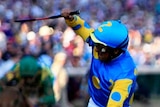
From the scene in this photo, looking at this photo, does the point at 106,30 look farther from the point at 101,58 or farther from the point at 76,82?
the point at 76,82

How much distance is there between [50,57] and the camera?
8148 millimetres

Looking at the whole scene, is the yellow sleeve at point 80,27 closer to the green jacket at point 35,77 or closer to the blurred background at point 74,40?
the green jacket at point 35,77

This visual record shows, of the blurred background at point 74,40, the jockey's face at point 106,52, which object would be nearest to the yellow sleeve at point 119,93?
the jockey's face at point 106,52

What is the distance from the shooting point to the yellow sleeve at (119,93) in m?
4.02

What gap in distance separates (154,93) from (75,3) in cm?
474

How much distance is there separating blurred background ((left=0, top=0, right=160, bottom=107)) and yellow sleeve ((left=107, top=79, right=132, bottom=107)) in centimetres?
243

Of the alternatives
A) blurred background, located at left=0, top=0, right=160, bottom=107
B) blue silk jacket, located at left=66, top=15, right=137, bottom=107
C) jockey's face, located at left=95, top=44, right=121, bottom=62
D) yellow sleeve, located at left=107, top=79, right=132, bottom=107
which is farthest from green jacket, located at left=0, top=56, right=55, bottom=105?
blurred background, located at left=0, top=0, right=160, bottom=107

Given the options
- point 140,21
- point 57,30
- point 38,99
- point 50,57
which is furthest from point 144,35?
point 38,99

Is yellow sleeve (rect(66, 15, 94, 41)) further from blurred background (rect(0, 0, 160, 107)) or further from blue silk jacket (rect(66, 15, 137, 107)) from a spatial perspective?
blurred background (rect(0, 0, 160, 107))

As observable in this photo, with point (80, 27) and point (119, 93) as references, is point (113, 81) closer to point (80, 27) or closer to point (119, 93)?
point (119, 93)

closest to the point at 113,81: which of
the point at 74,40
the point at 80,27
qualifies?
the point at 80,27

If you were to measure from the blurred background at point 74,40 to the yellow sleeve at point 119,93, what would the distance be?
2426 mm

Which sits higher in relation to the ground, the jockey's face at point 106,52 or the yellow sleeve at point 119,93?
the jockey's face at point 106,52

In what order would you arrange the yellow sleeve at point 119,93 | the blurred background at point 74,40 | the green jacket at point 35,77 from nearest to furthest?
the yellow sleeve at point 119,93
the green jacket at point 35,77
the blurred background at point 74,40
